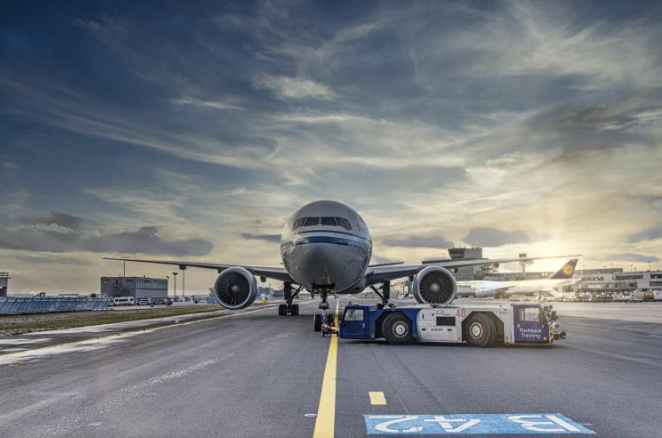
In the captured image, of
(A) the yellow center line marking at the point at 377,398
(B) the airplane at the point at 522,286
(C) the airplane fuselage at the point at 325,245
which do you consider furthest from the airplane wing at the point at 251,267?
(B) the airplane at the point at 522,286

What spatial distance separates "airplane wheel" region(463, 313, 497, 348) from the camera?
645 inches

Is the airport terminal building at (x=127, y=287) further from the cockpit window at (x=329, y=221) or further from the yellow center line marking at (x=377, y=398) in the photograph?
the yellow center line marking at (x=377, y=398)

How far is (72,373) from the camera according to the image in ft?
36.6

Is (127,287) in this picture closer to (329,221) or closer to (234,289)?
(234,289)

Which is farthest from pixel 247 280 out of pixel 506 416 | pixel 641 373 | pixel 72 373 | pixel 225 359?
pixel 506 416

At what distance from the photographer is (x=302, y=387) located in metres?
9.26

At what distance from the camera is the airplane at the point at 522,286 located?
286 feet

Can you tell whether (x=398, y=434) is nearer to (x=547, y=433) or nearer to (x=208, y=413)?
(x=547, y=433)

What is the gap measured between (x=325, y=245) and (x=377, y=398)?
13.3m

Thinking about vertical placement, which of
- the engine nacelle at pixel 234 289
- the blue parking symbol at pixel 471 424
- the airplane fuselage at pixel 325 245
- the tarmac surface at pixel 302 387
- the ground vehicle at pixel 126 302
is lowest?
the ground vehicle at pixel 126 302

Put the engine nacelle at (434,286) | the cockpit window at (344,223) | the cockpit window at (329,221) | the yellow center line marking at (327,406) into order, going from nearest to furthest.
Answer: the yellow center line marking at (327,406)
the cockpit window at (329,221)
the cockpit window at (344,223)
the engine nacelle at (434,286)

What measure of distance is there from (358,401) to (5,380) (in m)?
7.16

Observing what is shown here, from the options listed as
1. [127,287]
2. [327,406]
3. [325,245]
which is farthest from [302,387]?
[127,287]

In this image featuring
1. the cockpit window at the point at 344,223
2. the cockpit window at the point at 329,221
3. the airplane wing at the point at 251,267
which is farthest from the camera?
the airplane wing at the point at 251,267
